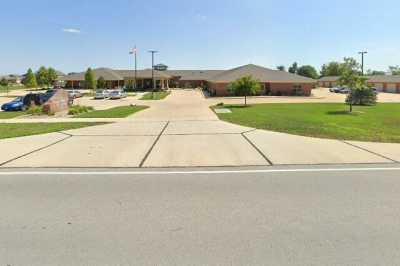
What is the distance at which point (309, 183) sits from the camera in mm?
6590

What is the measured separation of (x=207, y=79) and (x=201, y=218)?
83.3 m

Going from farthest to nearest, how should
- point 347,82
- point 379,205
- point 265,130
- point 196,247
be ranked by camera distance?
point 347,82 → point 265,130 → point 379,205 → point 196,247

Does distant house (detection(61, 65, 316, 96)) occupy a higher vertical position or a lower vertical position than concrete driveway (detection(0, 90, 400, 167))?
higher

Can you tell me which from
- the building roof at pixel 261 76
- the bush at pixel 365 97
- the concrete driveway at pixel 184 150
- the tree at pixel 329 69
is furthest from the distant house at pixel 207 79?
the tree at pixel 329 69

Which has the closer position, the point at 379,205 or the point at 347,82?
the point at 379,205

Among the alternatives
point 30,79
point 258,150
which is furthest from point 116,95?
point 258,150

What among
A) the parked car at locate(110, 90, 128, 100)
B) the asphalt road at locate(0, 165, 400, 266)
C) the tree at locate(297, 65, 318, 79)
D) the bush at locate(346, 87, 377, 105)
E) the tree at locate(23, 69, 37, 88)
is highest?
the tree at locate(297, 65, 318, 79)

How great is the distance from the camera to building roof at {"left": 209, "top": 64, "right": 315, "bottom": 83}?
178ft

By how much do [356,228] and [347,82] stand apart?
82.9ft

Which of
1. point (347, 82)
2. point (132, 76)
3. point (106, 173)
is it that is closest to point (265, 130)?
point (106, 173)

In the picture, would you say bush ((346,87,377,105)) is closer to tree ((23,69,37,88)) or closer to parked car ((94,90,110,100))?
parked car ((94,90,110,100))

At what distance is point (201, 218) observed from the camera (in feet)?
15.7

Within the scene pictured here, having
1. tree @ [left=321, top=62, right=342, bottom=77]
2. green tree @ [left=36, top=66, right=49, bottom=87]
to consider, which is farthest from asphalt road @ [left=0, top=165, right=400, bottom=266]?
tree @ [left=321, top=62, right=342, bottom=77]

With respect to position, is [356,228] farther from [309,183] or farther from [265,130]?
[265,130]
